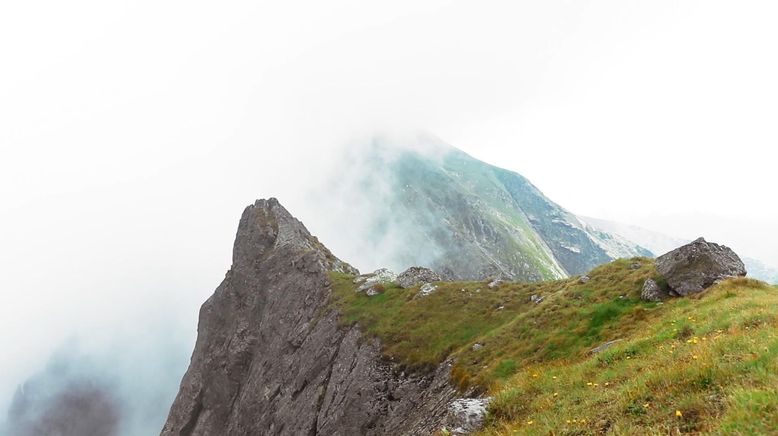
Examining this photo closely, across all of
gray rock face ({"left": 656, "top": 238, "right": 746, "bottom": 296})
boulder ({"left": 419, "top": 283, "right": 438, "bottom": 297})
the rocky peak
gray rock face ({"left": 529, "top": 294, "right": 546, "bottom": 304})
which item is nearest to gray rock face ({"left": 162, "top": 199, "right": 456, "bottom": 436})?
the rocky peak

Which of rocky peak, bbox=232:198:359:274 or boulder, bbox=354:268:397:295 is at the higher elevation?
rocky peak, bbox=232:198:359:274

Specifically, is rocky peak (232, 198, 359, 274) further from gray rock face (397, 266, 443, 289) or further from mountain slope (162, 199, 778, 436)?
gray rock face (397, 266, 443, 289)

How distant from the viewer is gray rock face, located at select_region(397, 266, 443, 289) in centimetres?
6481

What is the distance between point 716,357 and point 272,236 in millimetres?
89233

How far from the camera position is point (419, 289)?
61.2m

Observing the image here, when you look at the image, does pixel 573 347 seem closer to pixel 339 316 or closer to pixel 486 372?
pixel 486 372

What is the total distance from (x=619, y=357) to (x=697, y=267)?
17797 millimetres

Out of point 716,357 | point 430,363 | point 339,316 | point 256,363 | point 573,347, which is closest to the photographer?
point 716,357

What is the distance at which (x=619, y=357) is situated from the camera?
798 inches

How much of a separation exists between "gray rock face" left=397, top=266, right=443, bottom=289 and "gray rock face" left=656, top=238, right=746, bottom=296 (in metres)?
35.6

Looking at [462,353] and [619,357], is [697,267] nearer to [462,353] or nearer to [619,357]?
[619,357]

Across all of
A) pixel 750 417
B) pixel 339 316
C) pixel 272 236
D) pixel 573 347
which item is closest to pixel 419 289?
pixel 339 316

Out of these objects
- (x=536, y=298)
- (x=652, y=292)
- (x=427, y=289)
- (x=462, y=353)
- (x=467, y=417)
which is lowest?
(x=467, y=417)

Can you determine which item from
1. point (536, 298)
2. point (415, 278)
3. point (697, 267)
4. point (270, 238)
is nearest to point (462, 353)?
point (536, 298)
